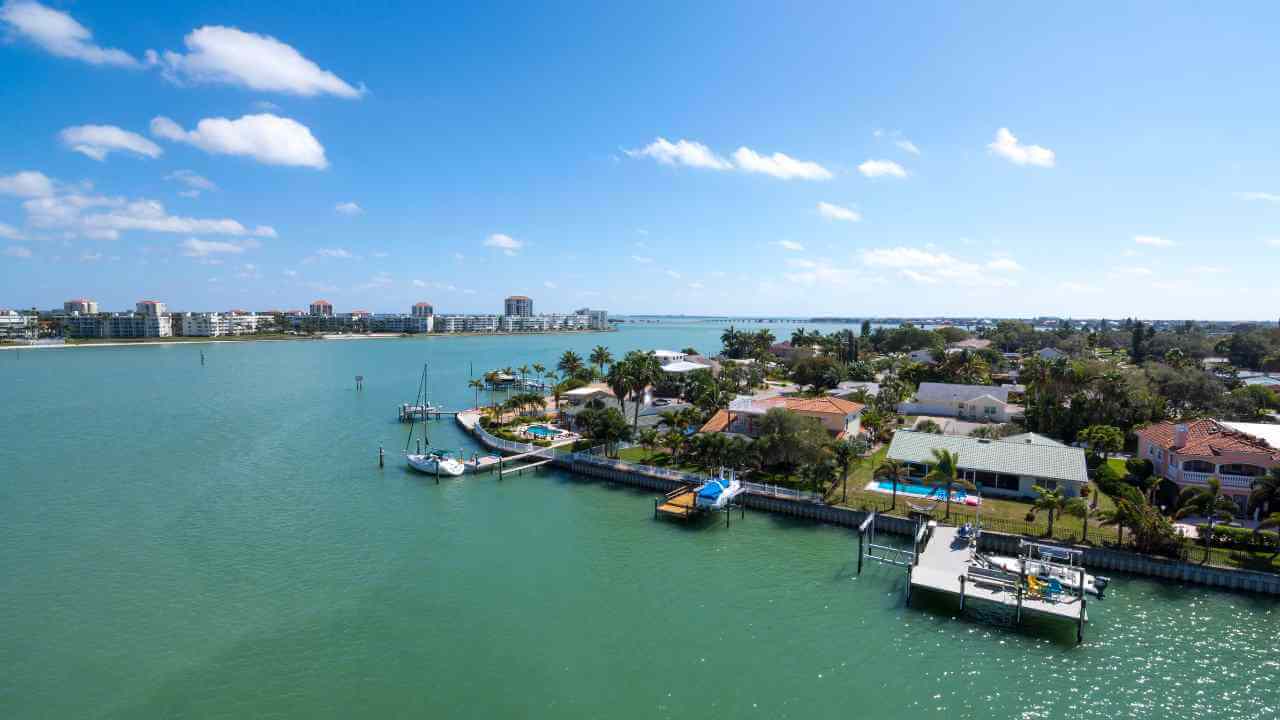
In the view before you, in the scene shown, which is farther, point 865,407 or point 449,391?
point 449,391

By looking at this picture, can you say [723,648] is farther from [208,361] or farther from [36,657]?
[208,361]

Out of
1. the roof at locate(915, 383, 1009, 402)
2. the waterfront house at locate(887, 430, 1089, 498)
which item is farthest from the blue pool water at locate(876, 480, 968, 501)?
the roof at locate(915, 383, 1009, 402)

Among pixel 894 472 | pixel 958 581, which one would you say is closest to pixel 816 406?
pixel 894 472

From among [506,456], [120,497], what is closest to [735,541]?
[506,456]

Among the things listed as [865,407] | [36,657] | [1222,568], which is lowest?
[36,657]

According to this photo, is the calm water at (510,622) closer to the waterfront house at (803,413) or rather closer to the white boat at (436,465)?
the white boat at (436,465)

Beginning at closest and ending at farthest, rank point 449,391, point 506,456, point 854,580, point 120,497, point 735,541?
1. point 854,580
2. point 735,541
3. point 120,497
4. point 506,456
5. point 449,391

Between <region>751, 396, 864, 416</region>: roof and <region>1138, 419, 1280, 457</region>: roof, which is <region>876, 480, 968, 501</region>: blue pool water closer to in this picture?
<region>751, 396, 864, 416</region>: roof
